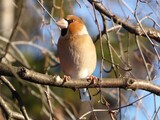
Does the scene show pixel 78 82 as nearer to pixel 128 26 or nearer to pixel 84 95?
pixel 84 95

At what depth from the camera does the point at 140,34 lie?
4.22 m

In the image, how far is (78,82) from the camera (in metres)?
3.46

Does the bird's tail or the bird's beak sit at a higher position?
the bird's beak

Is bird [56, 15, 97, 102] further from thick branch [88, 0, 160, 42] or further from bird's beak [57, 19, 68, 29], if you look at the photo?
thick branch [88, 0, 160, 42]

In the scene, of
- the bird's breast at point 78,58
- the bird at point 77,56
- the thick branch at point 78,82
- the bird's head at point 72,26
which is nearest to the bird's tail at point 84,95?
the bird at point 77,56

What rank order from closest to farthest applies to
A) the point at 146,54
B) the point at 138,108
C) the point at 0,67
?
the point at 0,67
the point at 138,108
the point at 146,54

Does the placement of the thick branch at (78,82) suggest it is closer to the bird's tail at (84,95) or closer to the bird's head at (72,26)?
the bird's tail at (84,95)

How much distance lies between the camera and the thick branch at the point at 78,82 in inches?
129

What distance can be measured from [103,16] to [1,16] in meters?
5.85

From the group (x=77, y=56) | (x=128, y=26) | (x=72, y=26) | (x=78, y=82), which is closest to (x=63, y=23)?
(x=72, y=26)

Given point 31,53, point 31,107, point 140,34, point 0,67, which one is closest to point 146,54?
point 140,34

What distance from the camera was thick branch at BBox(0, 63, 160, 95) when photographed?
3.29 meters

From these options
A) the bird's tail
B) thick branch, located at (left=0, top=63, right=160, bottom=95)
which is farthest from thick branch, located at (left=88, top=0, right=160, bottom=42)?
thick branch, located at (left=0, top=63, right=160, bottom=95)

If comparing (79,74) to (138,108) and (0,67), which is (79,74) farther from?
(0,67)
